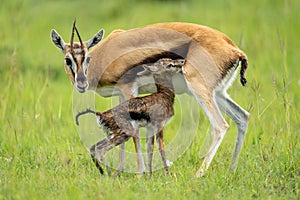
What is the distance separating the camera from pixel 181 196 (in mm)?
4289

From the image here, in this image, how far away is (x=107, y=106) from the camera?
7.58 m

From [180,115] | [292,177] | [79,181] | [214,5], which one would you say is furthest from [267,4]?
[79,181]

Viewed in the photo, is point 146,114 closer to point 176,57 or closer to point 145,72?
point 145,72

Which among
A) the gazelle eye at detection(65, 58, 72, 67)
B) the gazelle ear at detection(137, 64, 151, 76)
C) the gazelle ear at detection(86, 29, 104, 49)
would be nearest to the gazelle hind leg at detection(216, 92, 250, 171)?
the gazelle ear at detection(137, 64, 151, 76)

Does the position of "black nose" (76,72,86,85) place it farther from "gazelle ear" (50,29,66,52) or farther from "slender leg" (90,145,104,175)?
"slender leg" (90,145,104,175)

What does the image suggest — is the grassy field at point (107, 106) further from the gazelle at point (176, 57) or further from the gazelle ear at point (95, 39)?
the gazelle ear at point (95, 39)

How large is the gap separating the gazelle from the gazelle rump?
160mm

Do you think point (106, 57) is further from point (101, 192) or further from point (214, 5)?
point (214, 5)

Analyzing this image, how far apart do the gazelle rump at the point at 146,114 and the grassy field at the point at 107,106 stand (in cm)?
25

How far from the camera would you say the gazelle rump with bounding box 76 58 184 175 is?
15.9 ft

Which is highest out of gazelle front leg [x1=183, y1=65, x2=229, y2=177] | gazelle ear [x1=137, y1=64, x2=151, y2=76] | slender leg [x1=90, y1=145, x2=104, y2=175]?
gazelle ear [x1=137, y1=64, x2=151, y2=76]

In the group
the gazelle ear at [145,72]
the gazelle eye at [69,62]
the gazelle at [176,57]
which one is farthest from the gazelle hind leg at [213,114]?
the gazelle eye at [69,62]

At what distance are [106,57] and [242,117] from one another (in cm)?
138

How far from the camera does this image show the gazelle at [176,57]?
525 centimetres
